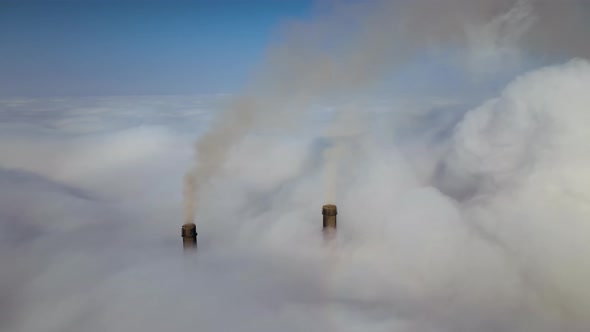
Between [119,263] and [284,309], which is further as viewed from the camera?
[119,263]

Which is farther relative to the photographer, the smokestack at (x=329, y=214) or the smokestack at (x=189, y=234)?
the smokestack at (x=329, y=214)

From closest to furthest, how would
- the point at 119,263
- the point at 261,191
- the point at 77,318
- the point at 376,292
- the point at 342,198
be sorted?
1. the point at 77,318
2. the point at 376,292
3. the point at 119,263
4. the point at 342,198
5. the point at 261,191

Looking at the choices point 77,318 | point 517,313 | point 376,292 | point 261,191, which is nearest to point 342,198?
point 261,191

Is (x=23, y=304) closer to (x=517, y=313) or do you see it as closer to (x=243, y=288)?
(x=243, y=288)

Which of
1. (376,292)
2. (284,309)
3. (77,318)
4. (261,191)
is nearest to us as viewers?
(77,318)

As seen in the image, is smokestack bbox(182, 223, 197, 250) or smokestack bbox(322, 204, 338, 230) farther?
smokestack bbox(322, 204, 338, 230)

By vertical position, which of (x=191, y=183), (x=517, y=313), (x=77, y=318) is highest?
(x=191, y=183)

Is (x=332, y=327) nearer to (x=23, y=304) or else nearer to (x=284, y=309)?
(x=284, y=309)

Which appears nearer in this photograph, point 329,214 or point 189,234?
point 189,234

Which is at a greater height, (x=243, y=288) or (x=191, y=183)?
(x=191, y=183)

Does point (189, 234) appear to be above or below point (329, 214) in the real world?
below

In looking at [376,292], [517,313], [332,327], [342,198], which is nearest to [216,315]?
[332,327]
